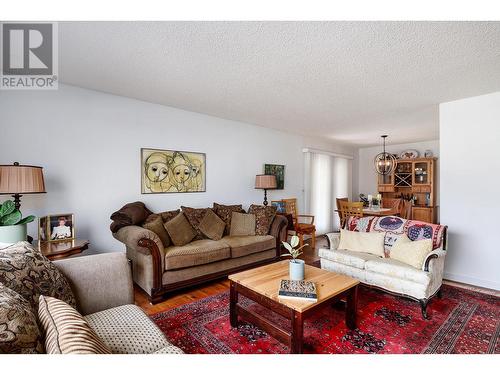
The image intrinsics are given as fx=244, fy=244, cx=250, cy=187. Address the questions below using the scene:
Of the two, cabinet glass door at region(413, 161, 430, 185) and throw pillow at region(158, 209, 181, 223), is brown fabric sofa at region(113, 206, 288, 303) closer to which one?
throw pillow at region(158, 209, 181, 223)

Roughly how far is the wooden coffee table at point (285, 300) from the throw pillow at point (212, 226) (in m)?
1.18

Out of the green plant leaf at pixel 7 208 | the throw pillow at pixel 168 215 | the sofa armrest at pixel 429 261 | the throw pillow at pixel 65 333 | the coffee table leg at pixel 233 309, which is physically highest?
the green plant leaf at pixel 7 208

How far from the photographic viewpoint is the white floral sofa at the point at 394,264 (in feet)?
7.29

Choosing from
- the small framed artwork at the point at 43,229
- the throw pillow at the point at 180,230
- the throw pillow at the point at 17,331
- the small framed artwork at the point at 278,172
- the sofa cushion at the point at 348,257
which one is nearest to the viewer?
the throw pillow at the point at 17,331

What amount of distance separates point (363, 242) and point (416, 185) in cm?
408

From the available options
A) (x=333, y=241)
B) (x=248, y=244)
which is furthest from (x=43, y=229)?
(x=333, y=241)

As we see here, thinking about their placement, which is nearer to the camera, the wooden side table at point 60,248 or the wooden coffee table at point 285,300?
the wooden coffee table at point 285,300

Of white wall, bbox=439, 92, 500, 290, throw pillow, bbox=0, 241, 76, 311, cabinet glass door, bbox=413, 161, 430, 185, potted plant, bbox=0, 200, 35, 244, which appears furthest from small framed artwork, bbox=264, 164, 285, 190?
throw pillow, bbox=0, 241, 76, 311

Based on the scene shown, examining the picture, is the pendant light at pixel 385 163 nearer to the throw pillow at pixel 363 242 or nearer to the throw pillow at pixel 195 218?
the throw pillow at pixel 363 242

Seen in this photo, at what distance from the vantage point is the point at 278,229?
3635 mm

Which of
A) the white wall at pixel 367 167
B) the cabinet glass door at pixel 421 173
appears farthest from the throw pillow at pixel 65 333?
the white wall at pixel 367 167

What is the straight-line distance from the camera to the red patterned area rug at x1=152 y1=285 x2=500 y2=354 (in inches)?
69.3

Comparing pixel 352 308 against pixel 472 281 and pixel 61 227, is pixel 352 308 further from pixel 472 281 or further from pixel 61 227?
pixel 61 227
